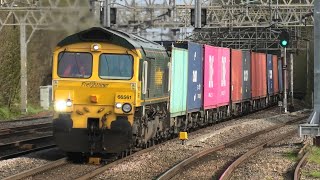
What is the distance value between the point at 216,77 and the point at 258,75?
36.1ft

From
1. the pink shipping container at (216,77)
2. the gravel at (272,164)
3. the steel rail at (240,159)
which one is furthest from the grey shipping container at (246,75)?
the gravel at (272,164)

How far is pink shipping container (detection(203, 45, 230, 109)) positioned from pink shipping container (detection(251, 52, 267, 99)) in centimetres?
667

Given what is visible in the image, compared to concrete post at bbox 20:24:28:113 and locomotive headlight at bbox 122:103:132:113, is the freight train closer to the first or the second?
locomotive headlight at bbox 122:103:132:113

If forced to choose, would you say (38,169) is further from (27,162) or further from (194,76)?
(194,76)

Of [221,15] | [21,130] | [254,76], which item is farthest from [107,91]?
[221,15]

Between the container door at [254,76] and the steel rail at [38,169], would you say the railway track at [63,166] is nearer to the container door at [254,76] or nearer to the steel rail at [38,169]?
the steel rail at [38,169]

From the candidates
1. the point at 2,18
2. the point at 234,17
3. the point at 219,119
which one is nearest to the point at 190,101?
the point at 219,119

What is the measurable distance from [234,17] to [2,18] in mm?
19137

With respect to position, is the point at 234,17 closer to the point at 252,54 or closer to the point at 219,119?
the point at 252,54

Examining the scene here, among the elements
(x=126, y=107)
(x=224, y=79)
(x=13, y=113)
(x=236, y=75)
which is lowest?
(x=13, y=113)

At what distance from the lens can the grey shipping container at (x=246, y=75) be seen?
31.8 meters

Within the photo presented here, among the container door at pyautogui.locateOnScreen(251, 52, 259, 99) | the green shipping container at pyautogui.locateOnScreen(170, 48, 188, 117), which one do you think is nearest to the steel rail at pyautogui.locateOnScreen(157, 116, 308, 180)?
the green shipping container at pyautogui.locateOnScreen(170, 48, 188, 117)

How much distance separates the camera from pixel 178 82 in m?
19.4

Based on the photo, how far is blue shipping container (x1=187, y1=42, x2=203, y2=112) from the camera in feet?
69.9
